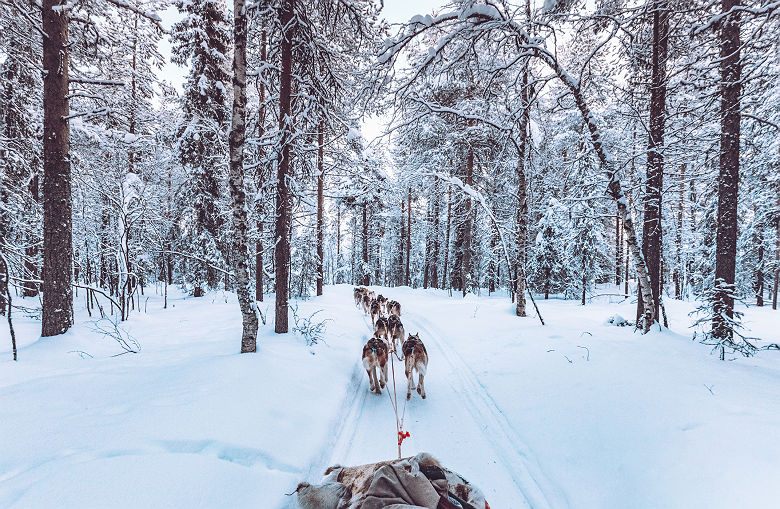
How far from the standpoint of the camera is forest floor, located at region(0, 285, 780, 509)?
110 inches

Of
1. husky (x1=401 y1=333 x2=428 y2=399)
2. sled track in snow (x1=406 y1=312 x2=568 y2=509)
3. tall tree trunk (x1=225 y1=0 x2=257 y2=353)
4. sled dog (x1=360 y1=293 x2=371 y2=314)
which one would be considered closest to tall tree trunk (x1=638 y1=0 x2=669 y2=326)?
sled track in snow (x1=406 y1=312 x2=568 y2=509)

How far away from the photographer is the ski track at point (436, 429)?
3346 mm

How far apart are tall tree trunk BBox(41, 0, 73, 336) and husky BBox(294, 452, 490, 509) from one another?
7.58 metres

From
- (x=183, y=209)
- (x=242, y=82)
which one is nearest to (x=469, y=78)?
(x=242, y=82)

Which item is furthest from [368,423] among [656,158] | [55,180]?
[656,158]

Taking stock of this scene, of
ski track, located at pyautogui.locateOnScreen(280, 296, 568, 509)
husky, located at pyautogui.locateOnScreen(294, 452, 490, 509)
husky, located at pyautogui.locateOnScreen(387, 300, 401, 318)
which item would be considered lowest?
ski track, located at pyautogui.locateOnScreen(280, 296, 568, 509)

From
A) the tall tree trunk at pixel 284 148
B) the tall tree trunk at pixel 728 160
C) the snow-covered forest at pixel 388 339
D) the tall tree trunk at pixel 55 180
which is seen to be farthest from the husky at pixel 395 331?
the tall tree trunk at pixel 55 180

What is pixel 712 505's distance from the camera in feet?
8.35

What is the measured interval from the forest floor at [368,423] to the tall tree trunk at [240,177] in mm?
719

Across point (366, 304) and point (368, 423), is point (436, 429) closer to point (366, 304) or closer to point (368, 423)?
point (368, 423)

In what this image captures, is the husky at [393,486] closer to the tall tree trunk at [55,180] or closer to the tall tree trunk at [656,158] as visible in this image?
the tall tree trunk at [55,180]

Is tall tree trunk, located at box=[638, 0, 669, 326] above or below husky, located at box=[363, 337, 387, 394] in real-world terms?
above

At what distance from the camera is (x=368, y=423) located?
466 cm

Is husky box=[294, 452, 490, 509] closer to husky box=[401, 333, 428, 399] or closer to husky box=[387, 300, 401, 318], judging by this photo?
husky box=[401, 333, 428, 399]
